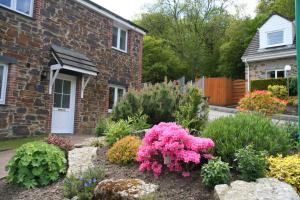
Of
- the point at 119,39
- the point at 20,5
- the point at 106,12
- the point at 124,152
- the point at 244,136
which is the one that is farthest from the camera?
the point at 119,39

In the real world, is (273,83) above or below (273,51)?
below

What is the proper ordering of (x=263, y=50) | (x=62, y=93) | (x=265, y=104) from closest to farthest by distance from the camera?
(x=265, y=104) → (x=62, y=93) → (x=263, y=50)

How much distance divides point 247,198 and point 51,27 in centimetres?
1069

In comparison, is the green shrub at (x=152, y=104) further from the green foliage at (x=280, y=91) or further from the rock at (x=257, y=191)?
the green foliage at (x=280, y=91)

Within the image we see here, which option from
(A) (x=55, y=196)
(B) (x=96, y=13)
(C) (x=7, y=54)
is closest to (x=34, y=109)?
(C) (x=7, y=54)

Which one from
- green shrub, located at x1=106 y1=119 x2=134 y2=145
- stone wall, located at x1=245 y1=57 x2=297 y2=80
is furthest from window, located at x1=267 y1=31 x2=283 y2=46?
green shrub, located at x1=106 y1=119 x2=134 y2=145

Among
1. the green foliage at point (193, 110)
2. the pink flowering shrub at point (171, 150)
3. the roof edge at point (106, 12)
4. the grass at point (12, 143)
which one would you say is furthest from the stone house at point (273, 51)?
the pink flowering shrub at point (171, 150)

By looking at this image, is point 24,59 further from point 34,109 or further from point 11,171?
point 11,171

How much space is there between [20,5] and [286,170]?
1034 cm

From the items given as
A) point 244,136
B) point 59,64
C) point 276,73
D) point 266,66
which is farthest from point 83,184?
point 266,66

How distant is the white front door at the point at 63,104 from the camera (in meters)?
12.7

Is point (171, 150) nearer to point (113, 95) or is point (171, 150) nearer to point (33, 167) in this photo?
point (33, 167)

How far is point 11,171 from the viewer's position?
18.3 feet

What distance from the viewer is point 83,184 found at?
4883 mm
